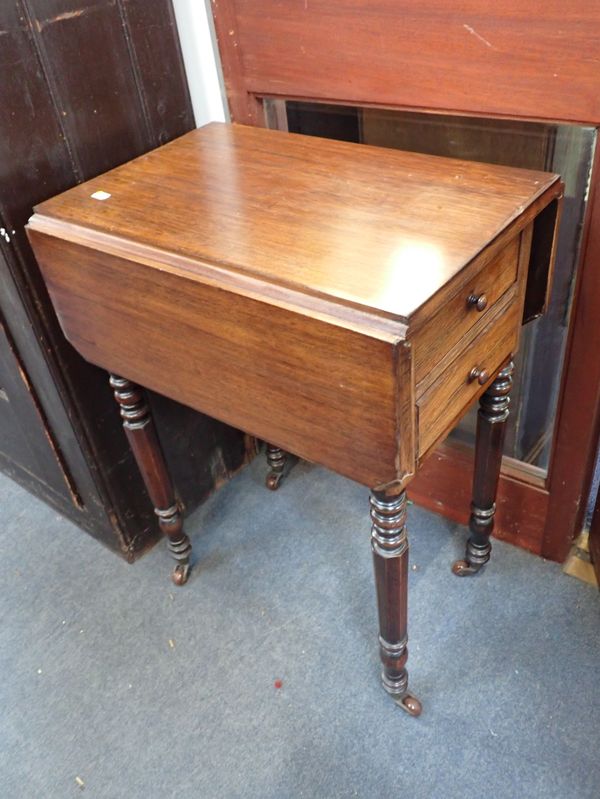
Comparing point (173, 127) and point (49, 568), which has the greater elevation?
point (173, 127)

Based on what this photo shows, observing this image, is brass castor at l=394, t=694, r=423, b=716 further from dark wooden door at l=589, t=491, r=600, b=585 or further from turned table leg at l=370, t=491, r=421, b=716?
dark wooden door at l=589, t=491, r=600, b=585

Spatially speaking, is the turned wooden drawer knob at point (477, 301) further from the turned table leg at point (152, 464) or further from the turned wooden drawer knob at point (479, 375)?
the turned table leg at point (152, 464)

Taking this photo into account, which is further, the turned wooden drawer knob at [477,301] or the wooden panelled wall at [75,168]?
the wooden panelled wall at [75,168]

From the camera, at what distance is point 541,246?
1.09 metres

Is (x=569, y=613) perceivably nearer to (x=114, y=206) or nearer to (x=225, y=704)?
(x=225, y=704)

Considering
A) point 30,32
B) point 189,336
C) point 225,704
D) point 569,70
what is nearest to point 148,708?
point 225,704

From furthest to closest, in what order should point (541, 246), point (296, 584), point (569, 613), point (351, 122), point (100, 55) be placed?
point (296, 584) → point (569, 613) → point (351, 122) → point (100, 55) → point (541, 246)

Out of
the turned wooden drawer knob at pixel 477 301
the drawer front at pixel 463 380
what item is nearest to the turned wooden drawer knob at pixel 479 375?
the drawer front at pixel 463 380

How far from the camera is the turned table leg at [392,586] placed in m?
1.01

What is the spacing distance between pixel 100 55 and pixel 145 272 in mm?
486

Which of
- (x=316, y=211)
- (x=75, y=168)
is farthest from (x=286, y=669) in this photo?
(x=75, y=168)

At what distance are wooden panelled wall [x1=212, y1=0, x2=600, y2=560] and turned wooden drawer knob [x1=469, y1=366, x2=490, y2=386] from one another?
263 mm

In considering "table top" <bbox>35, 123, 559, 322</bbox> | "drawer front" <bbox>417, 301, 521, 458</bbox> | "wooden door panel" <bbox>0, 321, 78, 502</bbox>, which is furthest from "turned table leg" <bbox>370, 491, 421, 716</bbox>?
"wooden door panel" <bbox>0, 321, 78, 502</bbox>

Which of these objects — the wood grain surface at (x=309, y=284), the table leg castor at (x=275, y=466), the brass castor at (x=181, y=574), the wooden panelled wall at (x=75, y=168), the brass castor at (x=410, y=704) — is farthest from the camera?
the table leg castor at (x=275, y=466)
